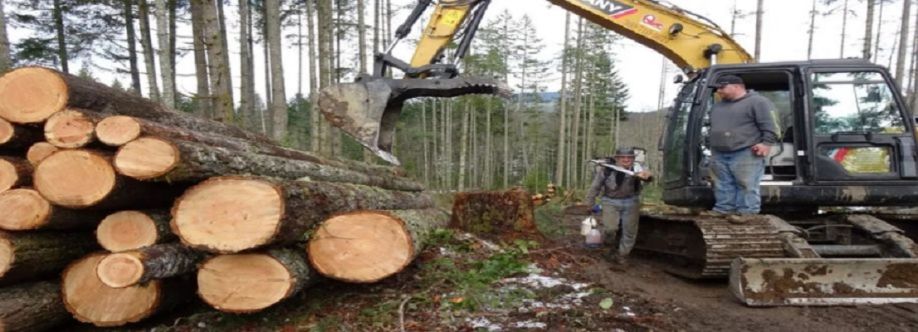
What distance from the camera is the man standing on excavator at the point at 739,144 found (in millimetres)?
5070

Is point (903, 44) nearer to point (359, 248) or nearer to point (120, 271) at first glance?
point (359, 248)

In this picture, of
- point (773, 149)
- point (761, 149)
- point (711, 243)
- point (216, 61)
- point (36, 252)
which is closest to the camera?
point (36, 252)

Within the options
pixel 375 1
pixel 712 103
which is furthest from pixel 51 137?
pixel 375 1

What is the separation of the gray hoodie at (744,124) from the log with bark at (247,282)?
3.90 meters

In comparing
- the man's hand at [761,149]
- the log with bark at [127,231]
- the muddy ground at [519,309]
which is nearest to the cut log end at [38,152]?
the log with bark at [127,231]

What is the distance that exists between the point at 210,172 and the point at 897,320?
4.57 m

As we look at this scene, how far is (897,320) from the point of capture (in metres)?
3.78

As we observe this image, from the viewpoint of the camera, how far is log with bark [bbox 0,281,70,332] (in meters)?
3.52

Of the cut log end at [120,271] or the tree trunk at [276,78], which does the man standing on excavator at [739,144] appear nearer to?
the cut log end at [120,271]

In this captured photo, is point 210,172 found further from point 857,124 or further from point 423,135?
point 423,135

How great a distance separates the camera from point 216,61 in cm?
821

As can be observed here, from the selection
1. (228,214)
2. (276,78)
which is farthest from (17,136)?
(276,78)

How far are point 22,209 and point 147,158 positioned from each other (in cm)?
92

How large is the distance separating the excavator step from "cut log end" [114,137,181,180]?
3.90 metres
